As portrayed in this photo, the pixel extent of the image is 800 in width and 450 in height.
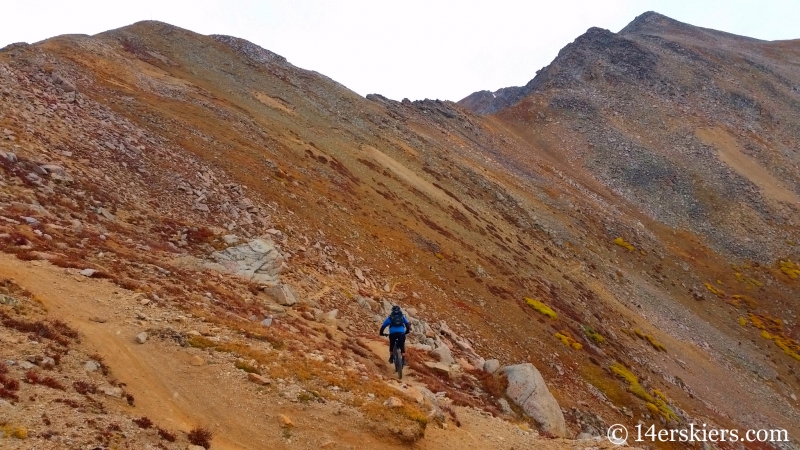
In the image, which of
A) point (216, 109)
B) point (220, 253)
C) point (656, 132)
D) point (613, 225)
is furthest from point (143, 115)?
point (656, 132)

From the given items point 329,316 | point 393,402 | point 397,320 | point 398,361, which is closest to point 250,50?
point 329,316

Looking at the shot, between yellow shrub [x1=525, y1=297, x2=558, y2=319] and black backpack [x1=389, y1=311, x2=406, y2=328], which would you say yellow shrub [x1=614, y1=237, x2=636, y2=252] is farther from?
black backpack [x1=389, y1=311, x2=406, y2=328]

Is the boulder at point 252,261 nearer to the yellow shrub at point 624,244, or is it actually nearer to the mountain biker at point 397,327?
the mountain biker at point 397,327

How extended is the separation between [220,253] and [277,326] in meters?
6.55

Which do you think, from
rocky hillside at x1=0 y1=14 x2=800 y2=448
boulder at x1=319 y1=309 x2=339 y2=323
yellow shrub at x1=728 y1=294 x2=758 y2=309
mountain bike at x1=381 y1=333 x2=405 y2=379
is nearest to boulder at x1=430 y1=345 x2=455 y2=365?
rocky hillside at x1=0 y1=14 x2=800 y2=448

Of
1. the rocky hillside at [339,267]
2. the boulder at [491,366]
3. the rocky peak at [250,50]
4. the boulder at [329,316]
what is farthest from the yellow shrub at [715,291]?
the rocky peak at [250,50]

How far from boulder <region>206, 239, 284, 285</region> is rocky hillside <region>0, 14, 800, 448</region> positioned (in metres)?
0.15

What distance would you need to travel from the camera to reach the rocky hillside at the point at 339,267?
14.6m

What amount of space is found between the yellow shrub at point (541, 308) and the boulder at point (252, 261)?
2221 centimetres

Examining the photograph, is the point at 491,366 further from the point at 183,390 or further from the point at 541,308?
the point at 541,308

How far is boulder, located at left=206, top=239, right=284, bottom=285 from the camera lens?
2428 centimetres

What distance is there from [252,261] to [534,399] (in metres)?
14.8

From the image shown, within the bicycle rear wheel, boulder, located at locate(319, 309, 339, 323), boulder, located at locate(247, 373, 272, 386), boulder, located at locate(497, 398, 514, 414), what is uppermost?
boulder, located at locate(247, 373, 272, 386)

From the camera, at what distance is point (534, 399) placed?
74.8 ft
